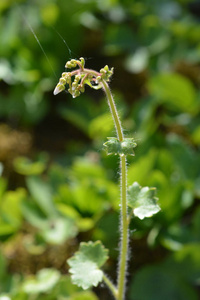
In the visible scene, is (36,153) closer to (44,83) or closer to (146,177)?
(44,83)

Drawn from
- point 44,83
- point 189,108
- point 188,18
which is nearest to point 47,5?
point 44,83

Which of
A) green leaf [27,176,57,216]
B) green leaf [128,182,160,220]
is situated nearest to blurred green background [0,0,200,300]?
green leaf [27,176,57,216]

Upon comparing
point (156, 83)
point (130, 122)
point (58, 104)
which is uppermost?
point (58, 104)

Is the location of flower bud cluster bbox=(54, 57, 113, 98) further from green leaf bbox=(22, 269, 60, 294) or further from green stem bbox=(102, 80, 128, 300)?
green leaf bbox=(22, 269, 60, 294)

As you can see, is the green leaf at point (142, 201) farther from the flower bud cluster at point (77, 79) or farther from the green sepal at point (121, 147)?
the flower bud cluster at point (77, 79)

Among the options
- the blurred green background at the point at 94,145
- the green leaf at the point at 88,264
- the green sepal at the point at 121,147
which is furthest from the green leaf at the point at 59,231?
the green sepal at the point at 121,147

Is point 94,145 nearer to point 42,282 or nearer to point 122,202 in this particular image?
point 42,282

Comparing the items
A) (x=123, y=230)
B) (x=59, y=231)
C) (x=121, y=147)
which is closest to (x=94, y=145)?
(x=59, y=231)

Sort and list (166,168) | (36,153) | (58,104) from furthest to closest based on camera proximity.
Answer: (58,104) → (36,153) → (166,168)
